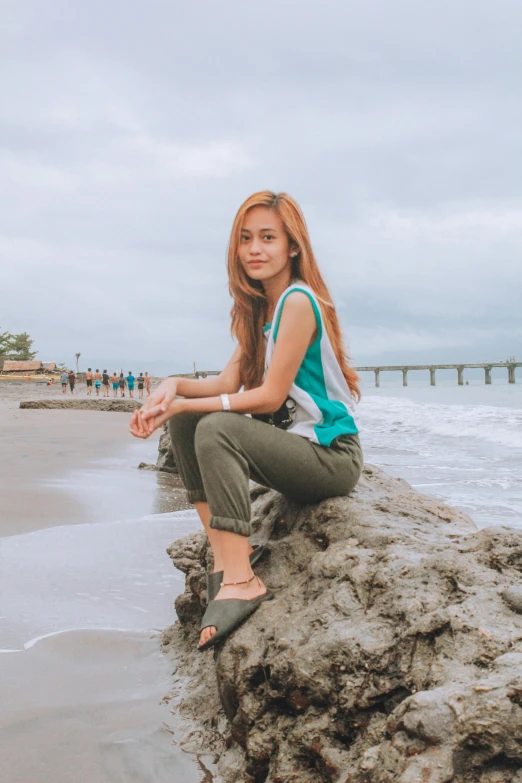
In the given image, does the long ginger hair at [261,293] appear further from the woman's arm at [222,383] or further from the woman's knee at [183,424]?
the woman's knee at [183,424]

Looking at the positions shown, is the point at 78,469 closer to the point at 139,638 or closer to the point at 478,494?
the point at 478,494

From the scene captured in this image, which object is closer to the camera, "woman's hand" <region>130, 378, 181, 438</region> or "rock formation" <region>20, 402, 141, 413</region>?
"woman's hand" <region>130, 378, 181, 438</region>

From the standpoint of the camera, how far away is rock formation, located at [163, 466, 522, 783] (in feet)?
4.85

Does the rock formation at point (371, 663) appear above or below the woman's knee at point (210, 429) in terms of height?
below

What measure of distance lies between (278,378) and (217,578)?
0.74 meters

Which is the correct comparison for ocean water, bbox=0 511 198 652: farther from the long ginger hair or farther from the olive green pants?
the long ginger hair

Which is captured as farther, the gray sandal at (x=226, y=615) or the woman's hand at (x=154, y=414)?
the woman's hand at (x=154, y=414)

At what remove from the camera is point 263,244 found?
2.79 metres

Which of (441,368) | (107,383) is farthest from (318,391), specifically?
(441,368)

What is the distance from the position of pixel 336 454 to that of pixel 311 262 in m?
0.76

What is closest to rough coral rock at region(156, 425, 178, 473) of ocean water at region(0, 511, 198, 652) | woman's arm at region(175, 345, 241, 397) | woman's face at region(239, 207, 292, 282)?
ocean water at region(0, 511, 198, 652)

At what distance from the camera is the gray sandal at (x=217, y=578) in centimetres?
256

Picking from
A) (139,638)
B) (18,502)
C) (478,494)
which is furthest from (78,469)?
(139,638)

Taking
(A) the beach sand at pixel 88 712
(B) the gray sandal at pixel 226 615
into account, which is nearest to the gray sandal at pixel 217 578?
(B) the gray sandal at pixel 226 615
